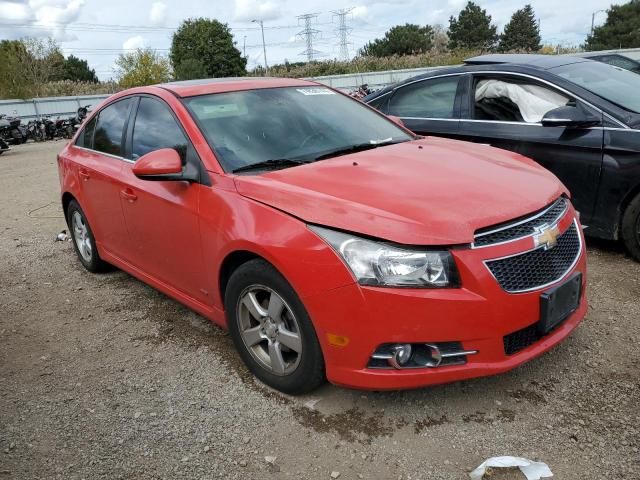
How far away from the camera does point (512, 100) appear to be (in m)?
4.95

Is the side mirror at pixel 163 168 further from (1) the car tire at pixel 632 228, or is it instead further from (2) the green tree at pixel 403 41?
(2) the green tree at pixel 403 41

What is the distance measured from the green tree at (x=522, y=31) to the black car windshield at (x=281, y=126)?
7596cm

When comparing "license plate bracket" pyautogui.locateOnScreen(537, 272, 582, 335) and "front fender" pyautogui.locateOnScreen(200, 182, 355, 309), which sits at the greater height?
"front fender" pyautogui.locateOnScreen(200, 182, 355, 309)

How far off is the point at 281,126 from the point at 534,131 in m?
2.39

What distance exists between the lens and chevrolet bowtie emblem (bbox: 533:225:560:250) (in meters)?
2.58

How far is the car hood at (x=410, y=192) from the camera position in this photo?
240cm

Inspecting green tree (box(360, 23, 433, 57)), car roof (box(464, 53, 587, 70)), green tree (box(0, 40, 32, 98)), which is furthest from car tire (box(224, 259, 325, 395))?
green tree (box(360, 23, 433, 57))

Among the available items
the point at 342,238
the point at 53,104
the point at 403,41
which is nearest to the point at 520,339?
the point at 342,238

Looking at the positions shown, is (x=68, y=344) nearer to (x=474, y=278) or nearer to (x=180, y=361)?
(x=180, y=361)

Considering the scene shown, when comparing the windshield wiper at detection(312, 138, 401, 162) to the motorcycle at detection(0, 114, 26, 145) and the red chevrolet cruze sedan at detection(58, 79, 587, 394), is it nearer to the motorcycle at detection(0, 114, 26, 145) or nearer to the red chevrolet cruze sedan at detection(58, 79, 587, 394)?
the red chevrolet cruze sedan at detection(58, 79, 587, 394)

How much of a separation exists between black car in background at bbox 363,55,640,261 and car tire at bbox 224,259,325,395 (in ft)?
9.23

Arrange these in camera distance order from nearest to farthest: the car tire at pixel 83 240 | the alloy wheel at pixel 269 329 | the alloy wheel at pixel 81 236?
the alloy wheel at pixel 269 329
the car tire at pixel 83 240
the alloy wheel at pixel 81 236

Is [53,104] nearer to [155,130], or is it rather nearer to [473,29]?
[155,130]

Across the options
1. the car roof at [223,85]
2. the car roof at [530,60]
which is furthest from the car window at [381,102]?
the car roof at [223,85]
